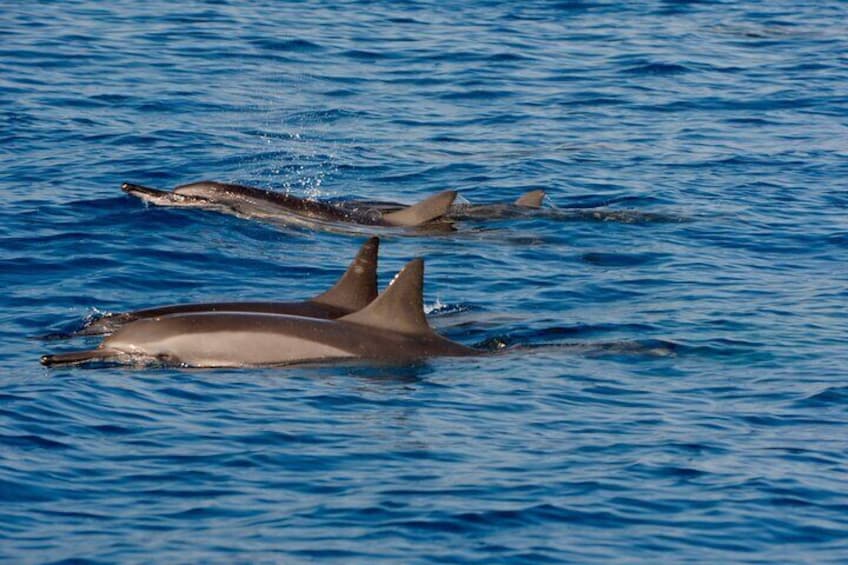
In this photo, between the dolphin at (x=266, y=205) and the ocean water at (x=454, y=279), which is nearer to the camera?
the ocean water at (x=454, y=279)

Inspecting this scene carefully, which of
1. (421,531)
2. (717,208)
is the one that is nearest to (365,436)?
(421,531)

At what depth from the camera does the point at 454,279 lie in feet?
60.7

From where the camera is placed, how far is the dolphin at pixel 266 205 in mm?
21094

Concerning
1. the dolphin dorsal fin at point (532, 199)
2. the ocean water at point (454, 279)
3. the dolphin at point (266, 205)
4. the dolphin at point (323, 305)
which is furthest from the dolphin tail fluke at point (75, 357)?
the dolphin dorsal fin at point (532, 199)

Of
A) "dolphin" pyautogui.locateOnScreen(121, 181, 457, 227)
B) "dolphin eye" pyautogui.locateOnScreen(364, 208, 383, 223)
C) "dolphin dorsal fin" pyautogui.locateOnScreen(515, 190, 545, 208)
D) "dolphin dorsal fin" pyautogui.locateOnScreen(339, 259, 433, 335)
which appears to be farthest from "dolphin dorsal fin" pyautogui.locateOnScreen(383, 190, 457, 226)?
"dolphin dorsal fin" pyautogui.locateOnScreen(339, 259, 433, 335)

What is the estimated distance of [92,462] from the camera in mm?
12188

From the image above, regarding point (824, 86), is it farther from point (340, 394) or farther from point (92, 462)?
point (92, 462)

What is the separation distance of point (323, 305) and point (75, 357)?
2572 millimetres

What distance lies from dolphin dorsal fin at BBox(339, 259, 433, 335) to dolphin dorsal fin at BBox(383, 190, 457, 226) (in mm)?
5656

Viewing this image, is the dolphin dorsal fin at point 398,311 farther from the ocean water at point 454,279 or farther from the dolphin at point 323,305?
the ocean water at point 454,279

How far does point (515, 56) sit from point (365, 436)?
67.3 ft

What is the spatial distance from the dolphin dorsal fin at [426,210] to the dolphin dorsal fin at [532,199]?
1117mm

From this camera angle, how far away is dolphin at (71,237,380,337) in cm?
1583

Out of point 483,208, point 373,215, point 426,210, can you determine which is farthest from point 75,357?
point 483,208
